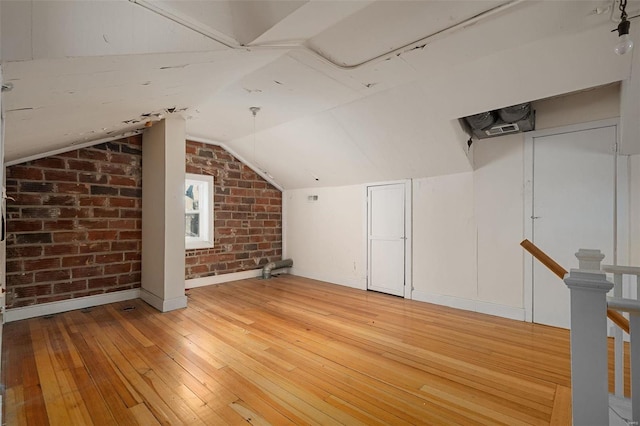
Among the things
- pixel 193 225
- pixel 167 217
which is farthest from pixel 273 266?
pixel 167 217

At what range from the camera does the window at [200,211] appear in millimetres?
5004

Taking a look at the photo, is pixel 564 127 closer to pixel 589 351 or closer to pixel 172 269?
pixel 589 351

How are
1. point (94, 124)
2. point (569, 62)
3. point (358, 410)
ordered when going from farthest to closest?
1. point (94, 124)
2. point (569, 62)
3. point (358, 410)

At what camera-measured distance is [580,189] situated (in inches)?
116

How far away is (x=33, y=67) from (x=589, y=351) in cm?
233

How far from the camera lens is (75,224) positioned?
3.70 metres

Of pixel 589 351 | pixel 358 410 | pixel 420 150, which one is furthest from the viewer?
pixel 420 150

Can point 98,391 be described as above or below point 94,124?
below

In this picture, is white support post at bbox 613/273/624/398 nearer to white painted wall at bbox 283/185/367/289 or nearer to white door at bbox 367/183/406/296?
white door at bbox 367/183/406/296

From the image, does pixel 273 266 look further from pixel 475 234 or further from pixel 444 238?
pixel 475 234

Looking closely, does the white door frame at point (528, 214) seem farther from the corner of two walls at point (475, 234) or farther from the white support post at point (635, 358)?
the white support post at point (635, 358)

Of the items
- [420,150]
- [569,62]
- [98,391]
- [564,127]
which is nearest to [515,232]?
[564,127]

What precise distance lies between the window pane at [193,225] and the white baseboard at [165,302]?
4.34 feet

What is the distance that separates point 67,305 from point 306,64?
3989 mm
